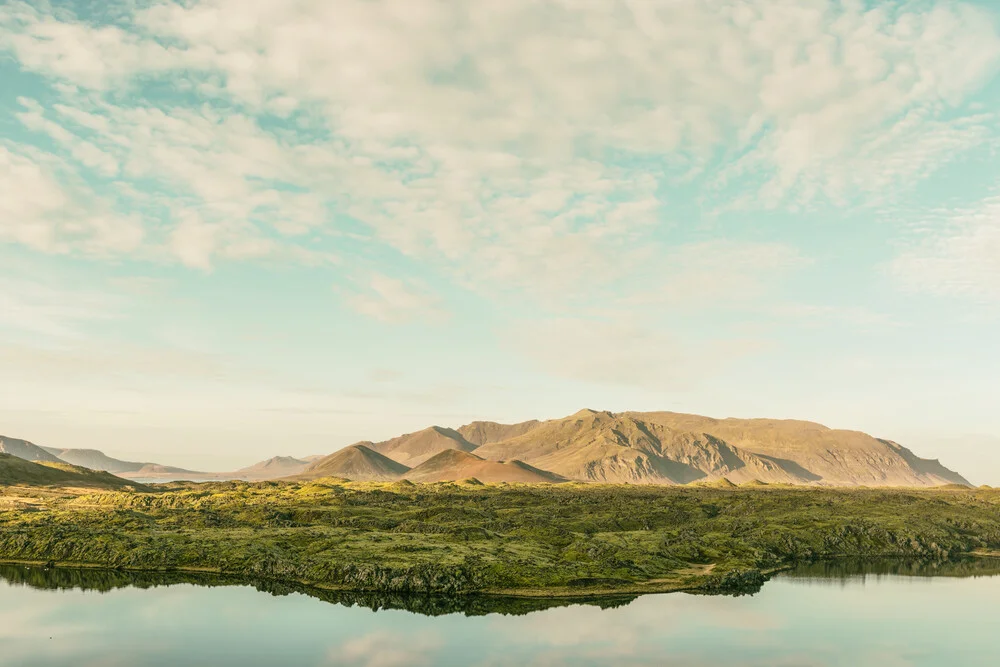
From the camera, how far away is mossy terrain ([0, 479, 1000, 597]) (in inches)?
2611

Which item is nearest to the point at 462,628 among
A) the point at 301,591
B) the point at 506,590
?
the point at 506,590

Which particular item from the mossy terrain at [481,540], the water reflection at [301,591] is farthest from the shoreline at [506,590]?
the water reflection at [301,591]

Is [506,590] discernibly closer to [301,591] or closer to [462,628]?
[462,628]

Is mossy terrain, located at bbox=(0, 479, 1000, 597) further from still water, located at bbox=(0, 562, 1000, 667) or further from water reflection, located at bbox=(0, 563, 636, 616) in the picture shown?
still water, located at bbox=(0, 562, 1000, 667)

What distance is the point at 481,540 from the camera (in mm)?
82312

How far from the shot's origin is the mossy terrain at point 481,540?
218ft

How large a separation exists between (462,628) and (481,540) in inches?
1231

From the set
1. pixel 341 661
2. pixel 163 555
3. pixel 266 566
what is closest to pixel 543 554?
pixel 266 566

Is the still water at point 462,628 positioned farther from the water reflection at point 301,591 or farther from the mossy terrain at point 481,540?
the mossy terrain at point 481,540

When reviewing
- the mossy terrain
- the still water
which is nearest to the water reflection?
the still water

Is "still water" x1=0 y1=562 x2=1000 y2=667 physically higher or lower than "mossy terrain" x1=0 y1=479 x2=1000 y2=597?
lower

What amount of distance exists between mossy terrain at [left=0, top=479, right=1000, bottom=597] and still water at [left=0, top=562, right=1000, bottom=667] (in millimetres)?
4674

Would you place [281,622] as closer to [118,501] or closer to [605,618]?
[605,618]

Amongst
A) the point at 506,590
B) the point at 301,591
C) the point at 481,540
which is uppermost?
the point at 481,540
